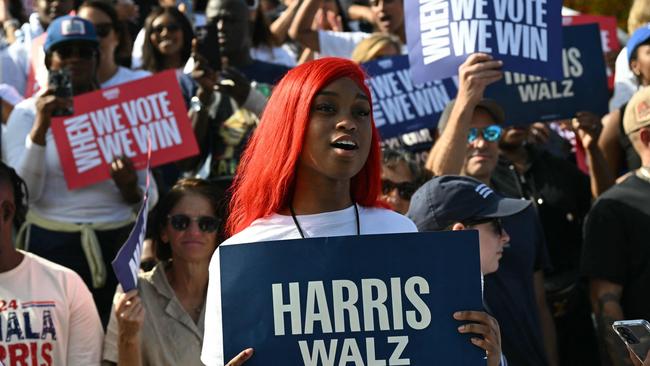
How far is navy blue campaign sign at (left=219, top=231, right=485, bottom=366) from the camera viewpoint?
3.59 m

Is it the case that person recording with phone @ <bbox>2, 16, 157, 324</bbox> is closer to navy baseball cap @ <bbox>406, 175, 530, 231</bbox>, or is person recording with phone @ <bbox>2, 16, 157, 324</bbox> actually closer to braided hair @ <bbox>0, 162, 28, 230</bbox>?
braided hair @ <bbox>0, 162, 28, 230</bbox>

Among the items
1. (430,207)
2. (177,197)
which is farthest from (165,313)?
(430,207)

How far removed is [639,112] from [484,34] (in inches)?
31.7

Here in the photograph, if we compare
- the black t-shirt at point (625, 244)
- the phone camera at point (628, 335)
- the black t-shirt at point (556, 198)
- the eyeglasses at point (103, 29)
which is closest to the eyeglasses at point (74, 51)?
the eyeglasses at point (103, 29)

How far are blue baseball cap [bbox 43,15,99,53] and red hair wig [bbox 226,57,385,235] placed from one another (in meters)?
3.56

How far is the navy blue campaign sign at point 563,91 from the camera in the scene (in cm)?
737

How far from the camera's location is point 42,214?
7062mm

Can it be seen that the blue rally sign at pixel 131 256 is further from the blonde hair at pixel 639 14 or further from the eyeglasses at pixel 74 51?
the blonde hair at pixel 639 14

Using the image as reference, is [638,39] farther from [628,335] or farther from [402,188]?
[628,335]

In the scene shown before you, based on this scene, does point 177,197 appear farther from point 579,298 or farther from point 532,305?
point 579,298

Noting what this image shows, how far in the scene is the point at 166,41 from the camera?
345 inches

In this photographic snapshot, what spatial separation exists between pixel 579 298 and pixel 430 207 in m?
2.10

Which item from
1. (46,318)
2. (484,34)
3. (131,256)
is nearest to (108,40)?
(484,34)

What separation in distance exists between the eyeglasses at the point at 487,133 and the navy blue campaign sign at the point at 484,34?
0.40 meters
